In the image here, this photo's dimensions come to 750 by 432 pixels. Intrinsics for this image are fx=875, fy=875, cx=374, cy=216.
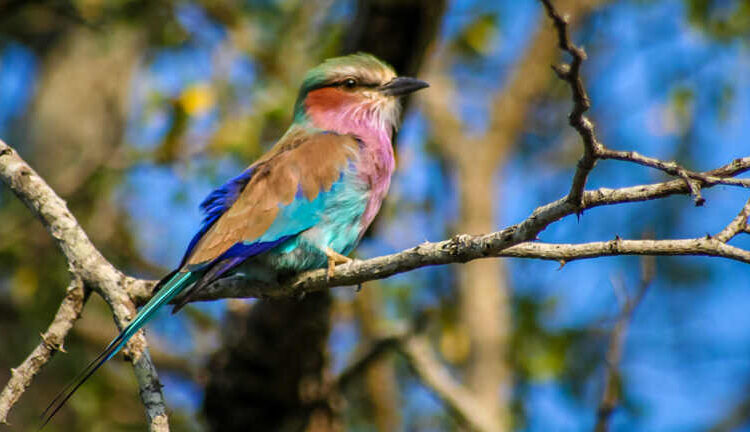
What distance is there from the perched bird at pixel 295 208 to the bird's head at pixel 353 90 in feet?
0.09

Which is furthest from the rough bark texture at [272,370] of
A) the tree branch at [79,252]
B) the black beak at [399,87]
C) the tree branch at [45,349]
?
the tree branch at [45,349]

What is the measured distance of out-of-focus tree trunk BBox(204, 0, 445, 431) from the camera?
4.58 metres

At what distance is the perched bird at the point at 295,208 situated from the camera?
3.36 m

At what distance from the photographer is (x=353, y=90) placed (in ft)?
15.5

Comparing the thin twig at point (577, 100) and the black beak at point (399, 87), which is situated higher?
the black beak at point (399, 87)

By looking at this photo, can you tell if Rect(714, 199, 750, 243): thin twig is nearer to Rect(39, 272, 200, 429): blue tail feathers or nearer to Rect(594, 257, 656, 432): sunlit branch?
Rect(594, 257, 656, 432): sunlit branch

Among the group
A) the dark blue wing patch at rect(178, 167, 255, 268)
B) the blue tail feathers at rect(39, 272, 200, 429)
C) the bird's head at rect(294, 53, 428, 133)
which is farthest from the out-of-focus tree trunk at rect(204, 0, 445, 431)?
the blue tail feathers at rect(39, 272, 200, 429)

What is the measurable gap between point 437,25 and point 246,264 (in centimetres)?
189

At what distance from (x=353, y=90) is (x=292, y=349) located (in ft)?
4.67

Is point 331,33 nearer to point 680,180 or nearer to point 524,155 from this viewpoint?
point 524,155

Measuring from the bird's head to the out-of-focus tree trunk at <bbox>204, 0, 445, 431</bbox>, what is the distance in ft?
0.73

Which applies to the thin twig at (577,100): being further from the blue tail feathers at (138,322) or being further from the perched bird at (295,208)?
the blue tail feathers at (138,322)

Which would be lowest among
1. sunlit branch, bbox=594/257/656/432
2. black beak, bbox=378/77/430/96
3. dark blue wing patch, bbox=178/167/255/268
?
sunlit branch, bbox=594/257/656/432

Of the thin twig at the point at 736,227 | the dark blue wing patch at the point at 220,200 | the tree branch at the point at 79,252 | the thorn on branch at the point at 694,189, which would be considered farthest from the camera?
the dark blue wing patch at the point at 220,200
